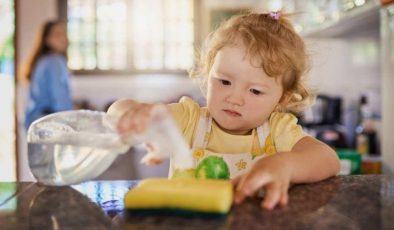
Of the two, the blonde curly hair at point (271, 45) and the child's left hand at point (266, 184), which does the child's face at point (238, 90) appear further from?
the child's left hand at point (266, 184)

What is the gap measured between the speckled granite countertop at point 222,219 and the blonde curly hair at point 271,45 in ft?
0.97

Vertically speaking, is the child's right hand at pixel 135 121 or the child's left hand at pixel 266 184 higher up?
the child's right hand at pixel 135 121

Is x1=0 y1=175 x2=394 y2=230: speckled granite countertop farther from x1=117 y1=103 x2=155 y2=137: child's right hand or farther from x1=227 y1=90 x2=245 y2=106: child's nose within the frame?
x1=227 y1=90 x2=245 y2=106: child's nose

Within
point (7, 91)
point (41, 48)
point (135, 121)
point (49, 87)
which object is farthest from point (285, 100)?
point (7, 91)

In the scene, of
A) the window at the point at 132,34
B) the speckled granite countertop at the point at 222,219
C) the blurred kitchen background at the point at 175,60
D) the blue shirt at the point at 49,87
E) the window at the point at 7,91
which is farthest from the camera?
the window at the point at 132,34

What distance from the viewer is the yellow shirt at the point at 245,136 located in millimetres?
946

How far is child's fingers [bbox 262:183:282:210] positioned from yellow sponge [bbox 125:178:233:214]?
0.05 m

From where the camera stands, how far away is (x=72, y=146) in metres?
0.65

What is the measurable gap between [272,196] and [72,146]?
10.8 inches

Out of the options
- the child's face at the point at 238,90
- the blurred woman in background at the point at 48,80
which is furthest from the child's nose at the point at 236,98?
the blurred woman in background at the point at 48,80

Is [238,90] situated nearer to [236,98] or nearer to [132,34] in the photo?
[236,98]

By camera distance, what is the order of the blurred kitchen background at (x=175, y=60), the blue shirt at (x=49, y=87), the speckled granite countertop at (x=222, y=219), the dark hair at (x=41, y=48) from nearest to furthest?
the speckled granite countertop at (x=222, y=219)
the blurred kitchen background at (x=175, y=60)
the blue shirt at (x=49, y=87)
the dark hair at (x=41, y=48)

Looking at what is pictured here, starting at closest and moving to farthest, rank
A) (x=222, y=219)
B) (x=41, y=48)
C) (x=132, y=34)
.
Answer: (x=222, y=219)
(x=41, y=48)
(x=132, y=34)

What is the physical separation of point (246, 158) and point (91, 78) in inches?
165
